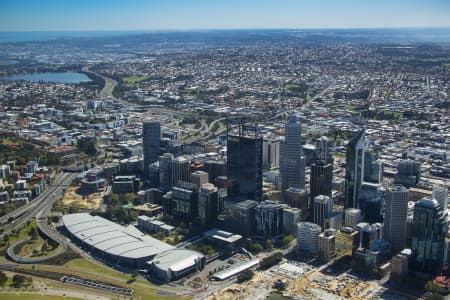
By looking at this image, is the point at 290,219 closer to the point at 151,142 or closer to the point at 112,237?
the point at 112,237

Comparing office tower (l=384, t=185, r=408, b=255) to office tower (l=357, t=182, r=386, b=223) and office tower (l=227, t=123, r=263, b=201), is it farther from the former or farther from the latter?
office tower (l=227, t=123, r=263, b=201)

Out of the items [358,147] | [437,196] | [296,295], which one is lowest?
[296,295]

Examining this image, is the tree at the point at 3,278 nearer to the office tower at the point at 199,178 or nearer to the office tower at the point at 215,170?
the office tower at the point at 199,178

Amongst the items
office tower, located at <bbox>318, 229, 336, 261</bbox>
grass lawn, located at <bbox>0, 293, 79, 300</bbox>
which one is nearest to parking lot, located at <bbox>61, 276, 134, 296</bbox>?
grass lawn, located at <bbox>0, 293, 79, 300</bbox>

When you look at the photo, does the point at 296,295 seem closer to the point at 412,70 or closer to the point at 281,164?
the point at 281,164

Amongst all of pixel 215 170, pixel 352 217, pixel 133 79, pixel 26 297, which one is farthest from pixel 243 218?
pixel 133 79

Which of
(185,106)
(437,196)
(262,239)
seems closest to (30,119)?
(185,106)
